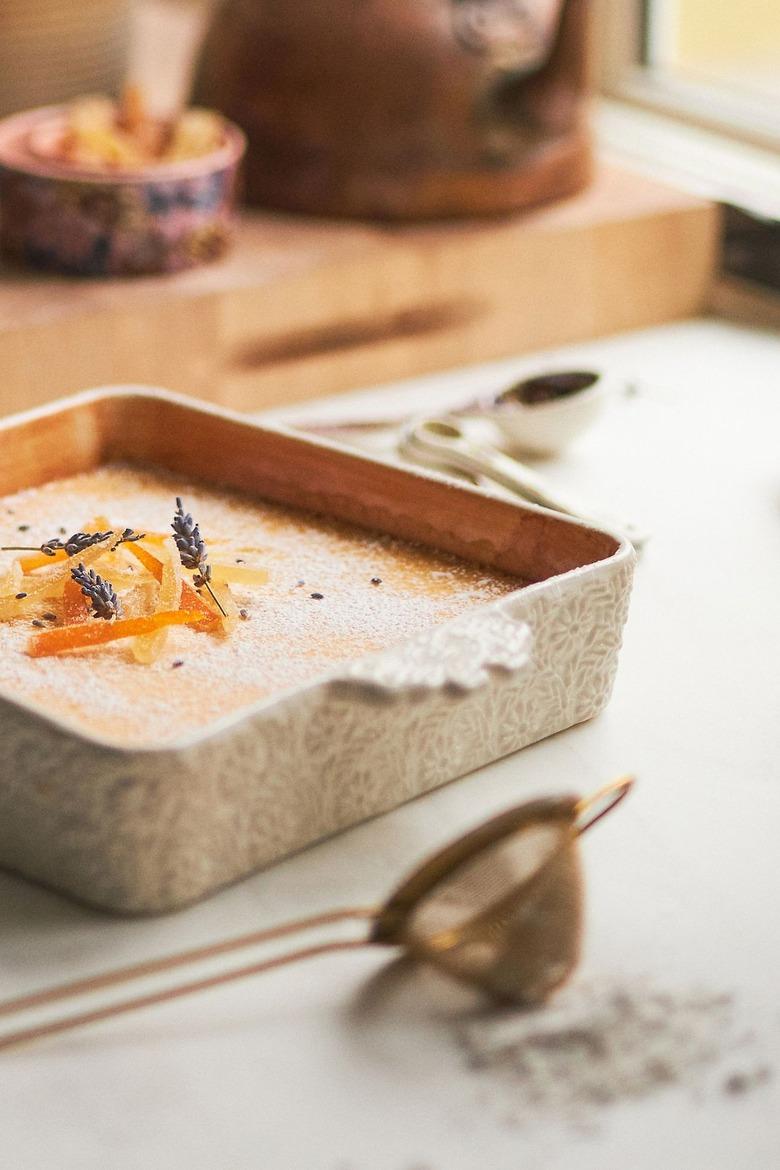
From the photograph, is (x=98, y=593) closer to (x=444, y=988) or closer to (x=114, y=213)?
(x=444, y=988)

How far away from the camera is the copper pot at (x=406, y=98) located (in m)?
1.28

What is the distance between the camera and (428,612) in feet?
2.57

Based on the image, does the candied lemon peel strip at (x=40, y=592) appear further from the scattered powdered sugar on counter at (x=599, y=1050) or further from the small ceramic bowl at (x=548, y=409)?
the small ceramic bowl at (x=548, y=409)

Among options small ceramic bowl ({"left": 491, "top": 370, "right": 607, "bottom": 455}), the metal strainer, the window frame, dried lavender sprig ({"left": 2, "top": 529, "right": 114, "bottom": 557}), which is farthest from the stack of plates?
the metal strainer

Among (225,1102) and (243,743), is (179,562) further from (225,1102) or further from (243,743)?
(225,1102)

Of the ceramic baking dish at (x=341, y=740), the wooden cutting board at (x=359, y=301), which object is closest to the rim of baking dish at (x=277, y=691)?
the ceramic baking dish at (x=341, y=740)

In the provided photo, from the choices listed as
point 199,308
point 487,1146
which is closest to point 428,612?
point 487,1146

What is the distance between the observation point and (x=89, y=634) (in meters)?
0.74

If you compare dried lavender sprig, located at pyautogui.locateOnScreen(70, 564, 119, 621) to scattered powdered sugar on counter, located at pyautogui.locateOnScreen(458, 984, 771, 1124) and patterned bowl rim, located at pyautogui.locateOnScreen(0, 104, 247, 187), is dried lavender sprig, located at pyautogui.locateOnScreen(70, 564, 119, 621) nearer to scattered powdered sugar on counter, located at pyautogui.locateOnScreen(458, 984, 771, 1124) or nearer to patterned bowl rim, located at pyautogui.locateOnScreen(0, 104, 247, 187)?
scattered powdered sugar on counter, located at pyautogui.locateOnScreen(458, 984, 771, 1124)

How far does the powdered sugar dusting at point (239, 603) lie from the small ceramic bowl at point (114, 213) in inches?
12.4

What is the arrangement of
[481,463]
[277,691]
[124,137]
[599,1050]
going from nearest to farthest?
[599,1050]
[277,691]
[481,463]
[124,137]

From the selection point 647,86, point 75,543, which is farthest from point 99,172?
point 647,86

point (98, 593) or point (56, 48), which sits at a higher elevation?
point (56, 48)

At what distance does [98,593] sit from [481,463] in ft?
1.05
